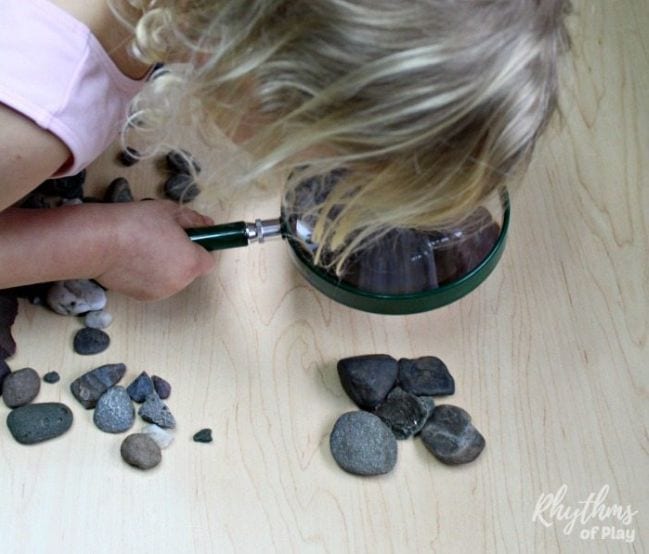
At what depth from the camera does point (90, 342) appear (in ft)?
2.78

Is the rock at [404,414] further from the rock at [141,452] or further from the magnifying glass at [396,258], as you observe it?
the rock at [141,452]

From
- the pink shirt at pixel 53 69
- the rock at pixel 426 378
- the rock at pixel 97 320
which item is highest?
the pink shirt at pixel 53 69

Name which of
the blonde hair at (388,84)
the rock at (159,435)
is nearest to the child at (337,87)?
the blonde hair at (388,84)

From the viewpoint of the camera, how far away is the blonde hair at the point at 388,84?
0.58m

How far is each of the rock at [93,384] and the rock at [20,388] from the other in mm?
34

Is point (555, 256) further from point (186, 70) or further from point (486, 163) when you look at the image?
point (186, 70)

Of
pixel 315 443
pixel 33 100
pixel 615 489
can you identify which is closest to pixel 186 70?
pixel 33 100

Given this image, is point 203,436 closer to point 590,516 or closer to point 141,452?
point 141,452

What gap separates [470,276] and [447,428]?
14 cm

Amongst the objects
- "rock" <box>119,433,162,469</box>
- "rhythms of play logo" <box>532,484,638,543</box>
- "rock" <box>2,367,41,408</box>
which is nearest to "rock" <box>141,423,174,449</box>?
"rock" <box>119,433,162,469</box>

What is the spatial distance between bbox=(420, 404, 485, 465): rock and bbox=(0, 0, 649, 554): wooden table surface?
1 cm

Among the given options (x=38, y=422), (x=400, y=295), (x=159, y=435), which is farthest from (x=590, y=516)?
(x=38, y=422)

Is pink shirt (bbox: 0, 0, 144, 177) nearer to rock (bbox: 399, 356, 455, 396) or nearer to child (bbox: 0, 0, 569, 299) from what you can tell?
child (bbox: 0, 0, 569, 299)

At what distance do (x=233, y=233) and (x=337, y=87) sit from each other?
275 mm
